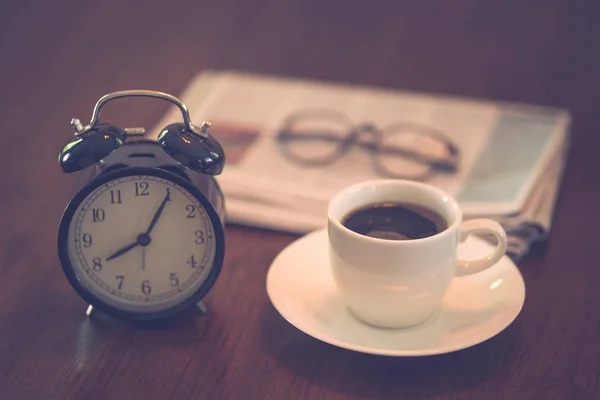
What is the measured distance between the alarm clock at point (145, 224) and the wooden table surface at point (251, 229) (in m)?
0.04

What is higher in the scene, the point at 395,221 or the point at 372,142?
the point at 395,221

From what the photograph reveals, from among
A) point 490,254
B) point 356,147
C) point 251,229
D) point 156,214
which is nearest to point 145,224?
point 156,214

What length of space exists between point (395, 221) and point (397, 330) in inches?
4.0

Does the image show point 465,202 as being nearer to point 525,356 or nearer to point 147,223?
point 525,356

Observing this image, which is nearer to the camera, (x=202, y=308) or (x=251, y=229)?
(x=202, y=308)

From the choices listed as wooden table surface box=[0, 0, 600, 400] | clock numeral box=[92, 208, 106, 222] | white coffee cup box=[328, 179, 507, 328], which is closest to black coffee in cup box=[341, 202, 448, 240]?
white coffee cup box=[328, 179, 507, 328]

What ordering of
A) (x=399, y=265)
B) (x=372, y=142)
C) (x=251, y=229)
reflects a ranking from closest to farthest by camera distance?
(x=399, y=265)
(x=251, y=229)
(x=372, y=142)

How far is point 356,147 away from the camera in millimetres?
1104

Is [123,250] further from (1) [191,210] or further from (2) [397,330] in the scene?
(2) [397,330]

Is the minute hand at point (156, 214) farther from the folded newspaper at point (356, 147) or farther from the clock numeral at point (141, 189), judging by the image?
the folded newspaper at point (356, 147)

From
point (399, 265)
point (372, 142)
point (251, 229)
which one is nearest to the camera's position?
A: point (399, 265)

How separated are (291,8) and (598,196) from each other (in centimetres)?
80

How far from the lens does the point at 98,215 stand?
74 cm

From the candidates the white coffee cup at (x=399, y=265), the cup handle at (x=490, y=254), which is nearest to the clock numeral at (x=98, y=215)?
the white coffee cup at (x=399, y=265)
